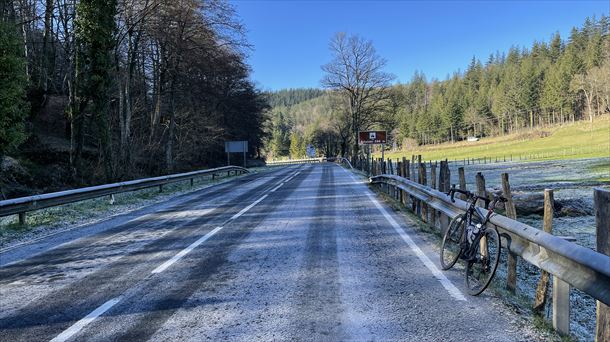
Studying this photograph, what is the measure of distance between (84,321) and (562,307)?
454 centimetres

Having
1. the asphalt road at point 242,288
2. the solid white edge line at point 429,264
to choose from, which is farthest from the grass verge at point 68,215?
the solid white edge line at point 429,264

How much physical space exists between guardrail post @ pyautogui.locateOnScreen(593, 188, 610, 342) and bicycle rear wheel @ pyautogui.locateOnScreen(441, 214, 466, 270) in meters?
2.54

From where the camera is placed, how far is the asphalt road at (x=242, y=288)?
394cm

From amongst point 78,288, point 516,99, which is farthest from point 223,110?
point 516,99

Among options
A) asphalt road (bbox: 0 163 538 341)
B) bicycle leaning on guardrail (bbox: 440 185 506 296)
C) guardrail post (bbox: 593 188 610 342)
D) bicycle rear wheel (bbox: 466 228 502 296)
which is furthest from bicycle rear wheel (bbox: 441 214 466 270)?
guardrail post (bbox: 593 188 610 342)

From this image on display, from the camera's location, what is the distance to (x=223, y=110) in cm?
4953

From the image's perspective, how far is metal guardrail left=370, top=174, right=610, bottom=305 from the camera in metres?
3.09

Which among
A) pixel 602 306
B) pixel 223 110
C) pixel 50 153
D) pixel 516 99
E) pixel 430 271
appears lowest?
pixel 430 271

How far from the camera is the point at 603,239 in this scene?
332 centimetres

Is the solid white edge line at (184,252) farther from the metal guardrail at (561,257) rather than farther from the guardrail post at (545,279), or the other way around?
the guardrail post at (545,279)

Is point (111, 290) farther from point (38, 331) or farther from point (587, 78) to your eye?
point (587, 78)

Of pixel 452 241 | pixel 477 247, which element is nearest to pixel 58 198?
pixel 452 241

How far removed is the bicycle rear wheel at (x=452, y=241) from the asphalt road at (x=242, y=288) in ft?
0.56

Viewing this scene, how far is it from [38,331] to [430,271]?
4.57 metres
